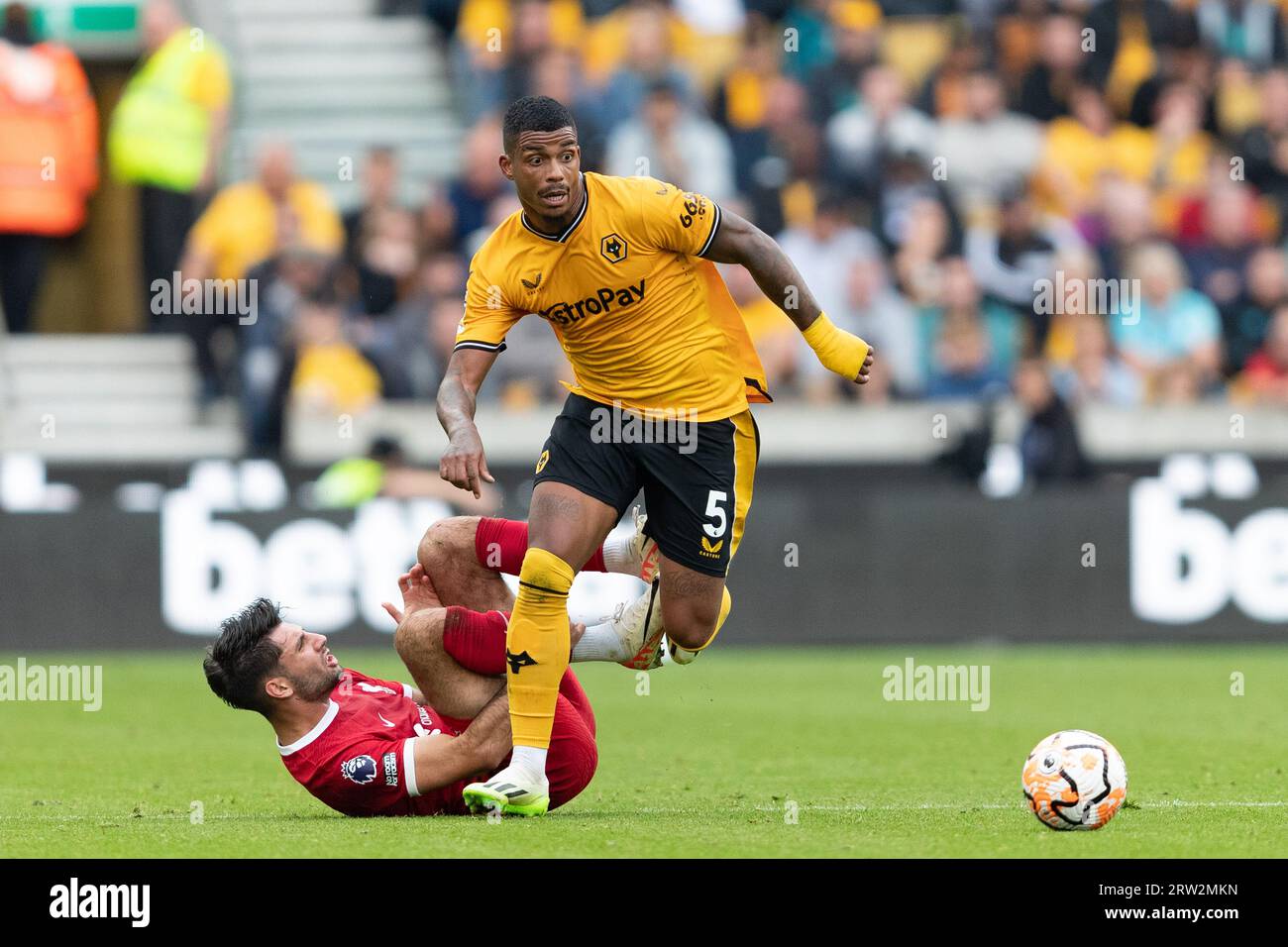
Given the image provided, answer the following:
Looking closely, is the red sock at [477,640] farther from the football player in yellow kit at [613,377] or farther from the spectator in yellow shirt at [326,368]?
the spectator in yellow shirt at [326,368]

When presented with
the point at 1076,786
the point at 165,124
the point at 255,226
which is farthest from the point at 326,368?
the point at 1076,786

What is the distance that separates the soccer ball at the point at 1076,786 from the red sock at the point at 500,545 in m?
1.91

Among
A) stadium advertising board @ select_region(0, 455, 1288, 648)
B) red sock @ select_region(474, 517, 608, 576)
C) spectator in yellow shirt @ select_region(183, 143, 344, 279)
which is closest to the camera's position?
red sock @ select_region(474, 517, 608, 576)

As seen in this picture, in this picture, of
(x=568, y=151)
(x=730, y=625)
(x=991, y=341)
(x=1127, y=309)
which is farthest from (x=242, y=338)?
(x=568, y=151)

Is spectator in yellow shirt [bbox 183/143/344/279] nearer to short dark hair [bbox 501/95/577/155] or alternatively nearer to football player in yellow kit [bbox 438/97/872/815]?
football player in yellow kit [bbox 438/97/872/815]

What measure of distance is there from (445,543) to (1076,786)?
248cm

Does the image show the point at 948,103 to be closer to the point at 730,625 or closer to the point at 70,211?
the point at 730,625

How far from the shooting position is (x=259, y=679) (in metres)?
7.81

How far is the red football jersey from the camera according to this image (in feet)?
25.9

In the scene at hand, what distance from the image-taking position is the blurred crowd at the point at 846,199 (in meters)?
17.2

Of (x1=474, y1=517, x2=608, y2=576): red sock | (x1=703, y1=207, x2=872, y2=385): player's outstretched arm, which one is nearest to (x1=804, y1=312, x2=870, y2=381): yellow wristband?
(x1=703, y1=207, x2=872, y2=385): player's outstretched arm

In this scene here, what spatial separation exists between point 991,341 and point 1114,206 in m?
1.72

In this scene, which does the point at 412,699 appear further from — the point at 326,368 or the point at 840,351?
the point at 326,368

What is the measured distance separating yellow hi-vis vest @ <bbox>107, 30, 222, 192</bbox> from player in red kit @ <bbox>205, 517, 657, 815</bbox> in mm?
10685
